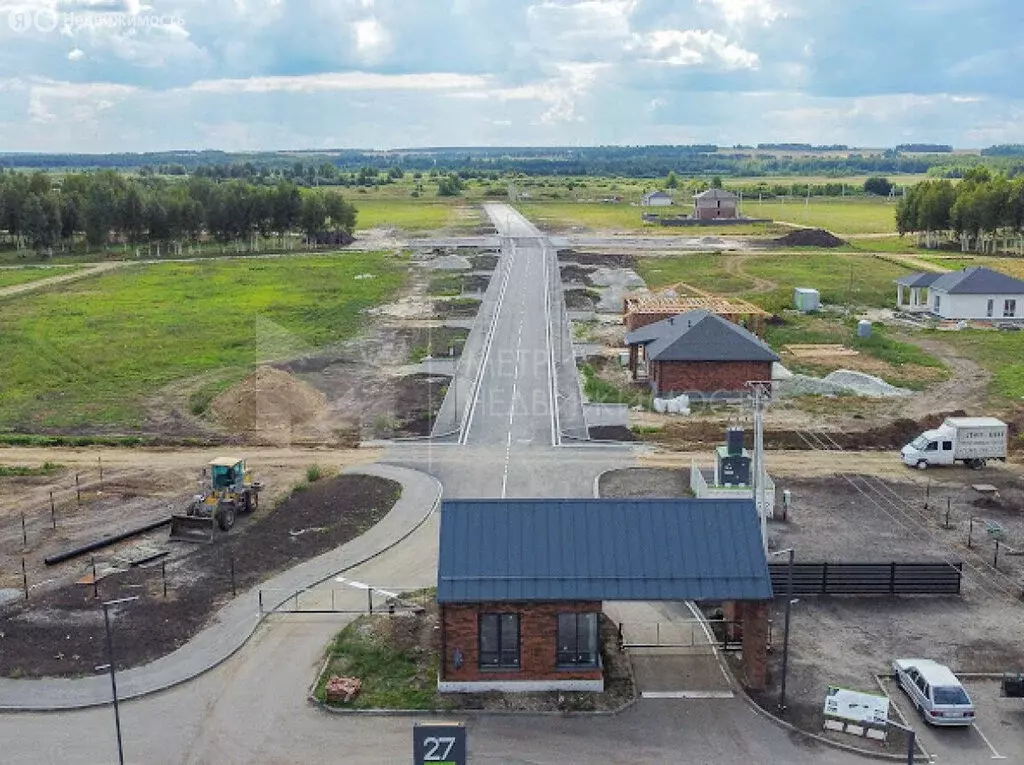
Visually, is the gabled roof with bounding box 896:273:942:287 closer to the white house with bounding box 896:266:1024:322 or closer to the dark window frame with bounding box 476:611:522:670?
the white house with bounding box 896:266:1024:322

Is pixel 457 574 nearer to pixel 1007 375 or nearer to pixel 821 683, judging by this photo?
pixel 821 683

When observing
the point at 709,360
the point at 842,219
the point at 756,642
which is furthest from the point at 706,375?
the point at 842,219

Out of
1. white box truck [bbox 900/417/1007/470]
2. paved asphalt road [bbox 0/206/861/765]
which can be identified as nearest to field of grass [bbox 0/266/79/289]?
paved asphalt road [bbox 0/206/861/765]

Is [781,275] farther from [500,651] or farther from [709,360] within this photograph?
[500,651]

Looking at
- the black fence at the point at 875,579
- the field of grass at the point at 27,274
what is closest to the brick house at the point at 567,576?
the black fence at the point at 875,579

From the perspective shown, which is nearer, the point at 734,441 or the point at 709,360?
the point at 734,441

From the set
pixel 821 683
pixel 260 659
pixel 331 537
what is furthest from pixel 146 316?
pixel 821 683

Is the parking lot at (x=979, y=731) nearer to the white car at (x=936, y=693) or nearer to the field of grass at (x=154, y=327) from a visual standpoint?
the white car at (x=936, y=693)
